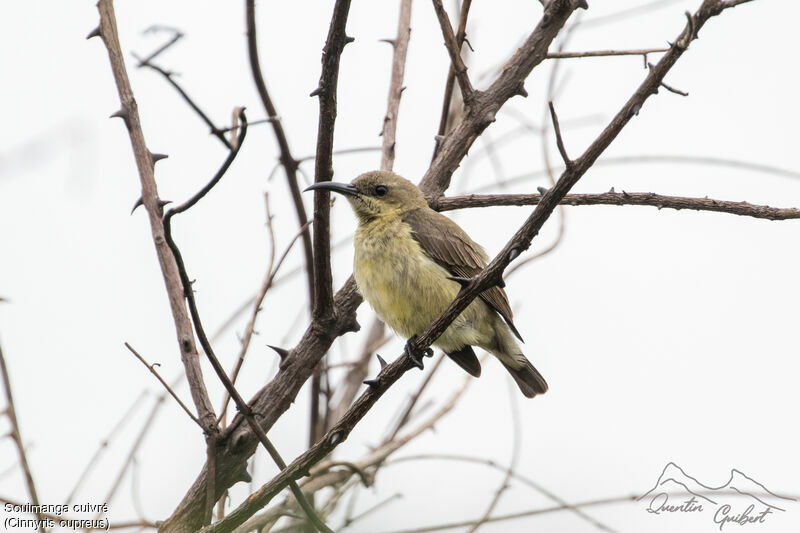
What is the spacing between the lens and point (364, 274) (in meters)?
4.50

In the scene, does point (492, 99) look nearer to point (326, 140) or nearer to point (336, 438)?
point (326, 140)

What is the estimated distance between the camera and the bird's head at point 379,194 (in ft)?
16.4

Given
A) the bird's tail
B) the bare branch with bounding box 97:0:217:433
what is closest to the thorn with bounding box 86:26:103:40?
the bare branch with bounding box 97:0:217:433

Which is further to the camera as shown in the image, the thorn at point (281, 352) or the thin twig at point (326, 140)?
the thorn at point (281, 352)

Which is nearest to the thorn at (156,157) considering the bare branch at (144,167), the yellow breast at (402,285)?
the bare branch at (144,167)

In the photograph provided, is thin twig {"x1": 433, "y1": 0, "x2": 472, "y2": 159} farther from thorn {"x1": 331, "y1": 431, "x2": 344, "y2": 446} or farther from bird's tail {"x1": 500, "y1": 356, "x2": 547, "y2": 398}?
thorn {"x1": 331, "y1": 431, "x2": 344, "y2": 446}

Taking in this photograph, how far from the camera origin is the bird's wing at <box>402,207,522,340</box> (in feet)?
15.6

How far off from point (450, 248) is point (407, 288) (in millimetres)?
454

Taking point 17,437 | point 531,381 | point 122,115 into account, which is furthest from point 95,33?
point 531,381

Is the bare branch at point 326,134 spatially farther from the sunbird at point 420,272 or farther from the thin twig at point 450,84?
the thin twig at point 450,84

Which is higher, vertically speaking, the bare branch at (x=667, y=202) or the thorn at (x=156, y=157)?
the bare branch at (x=667, y=202)

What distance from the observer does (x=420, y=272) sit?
4629 millimetres

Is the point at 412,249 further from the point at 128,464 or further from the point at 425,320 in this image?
the point at 128,464

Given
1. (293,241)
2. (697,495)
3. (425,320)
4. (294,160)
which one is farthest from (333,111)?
(697,495)
